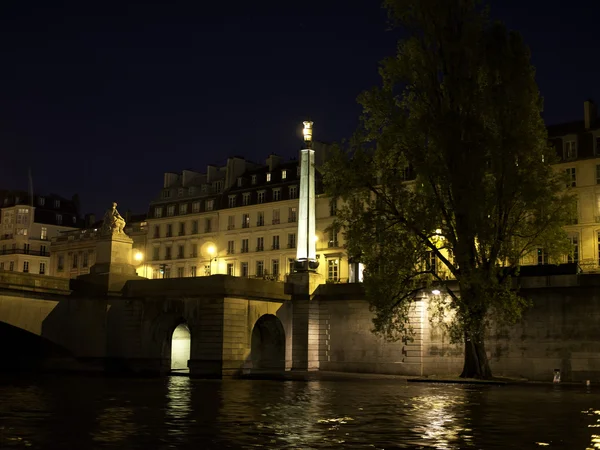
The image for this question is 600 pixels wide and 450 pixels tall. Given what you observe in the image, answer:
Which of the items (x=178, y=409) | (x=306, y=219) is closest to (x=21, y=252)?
(x=306, y=219)

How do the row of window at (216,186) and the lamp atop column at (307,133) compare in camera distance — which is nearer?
the lamp atop column at (307,133)

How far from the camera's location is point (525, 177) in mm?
38875

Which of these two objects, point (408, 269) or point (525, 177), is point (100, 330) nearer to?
point (408, 269)

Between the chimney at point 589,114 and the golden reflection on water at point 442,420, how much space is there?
4261 cm

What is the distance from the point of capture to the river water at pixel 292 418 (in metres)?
16.6

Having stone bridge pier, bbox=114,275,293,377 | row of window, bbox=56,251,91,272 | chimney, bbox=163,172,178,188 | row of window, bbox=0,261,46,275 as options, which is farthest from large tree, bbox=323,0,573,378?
row of window, bbox=0,261,46,275

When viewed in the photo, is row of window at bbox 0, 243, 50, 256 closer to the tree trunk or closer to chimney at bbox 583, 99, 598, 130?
chimney at bbox 583, 99, 598, 130

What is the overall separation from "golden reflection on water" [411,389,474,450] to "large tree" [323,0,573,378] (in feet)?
32.3

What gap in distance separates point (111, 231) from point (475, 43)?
23723 millimetres

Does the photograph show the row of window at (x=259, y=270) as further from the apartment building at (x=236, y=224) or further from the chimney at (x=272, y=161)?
the chimney at (x=272, y=161)

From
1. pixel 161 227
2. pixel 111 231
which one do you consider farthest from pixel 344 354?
pixel 161 227

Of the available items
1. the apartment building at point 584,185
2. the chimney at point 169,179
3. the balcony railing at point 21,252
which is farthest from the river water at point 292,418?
the balcony railing at point 21,252

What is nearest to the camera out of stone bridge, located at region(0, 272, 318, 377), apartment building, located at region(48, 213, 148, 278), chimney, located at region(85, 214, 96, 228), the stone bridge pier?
stone bridge, located at region(0, 272, 318, 377)

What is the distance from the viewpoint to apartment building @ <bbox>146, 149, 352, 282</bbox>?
82812mm
